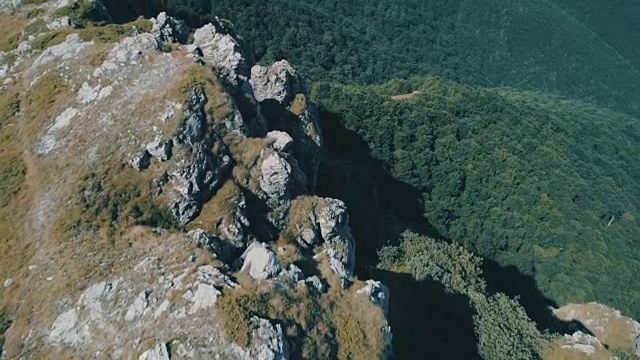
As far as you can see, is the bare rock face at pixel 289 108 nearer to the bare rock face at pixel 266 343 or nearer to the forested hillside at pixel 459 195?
the forested hillside at pixel 459 195

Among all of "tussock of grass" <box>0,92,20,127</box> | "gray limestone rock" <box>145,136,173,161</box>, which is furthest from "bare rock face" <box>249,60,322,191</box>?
"tussock of grass" <box>0,92,20,127</box>

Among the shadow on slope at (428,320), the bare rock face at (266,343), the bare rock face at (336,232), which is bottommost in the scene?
the shadow on slope at (428,320)

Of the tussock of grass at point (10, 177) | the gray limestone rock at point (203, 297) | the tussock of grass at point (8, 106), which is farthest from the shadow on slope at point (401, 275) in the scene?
the tussock of grass at point (8, 106)

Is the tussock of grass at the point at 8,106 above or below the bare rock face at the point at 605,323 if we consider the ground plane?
above

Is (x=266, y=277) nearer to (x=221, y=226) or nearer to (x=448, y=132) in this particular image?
(x=221, y=226)

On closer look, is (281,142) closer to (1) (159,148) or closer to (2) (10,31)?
(1) (159,148)

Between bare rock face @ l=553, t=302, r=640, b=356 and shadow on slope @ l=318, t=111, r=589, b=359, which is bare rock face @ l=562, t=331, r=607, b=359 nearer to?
shadow on slope @ l=318, t=111, r=589, b=359
